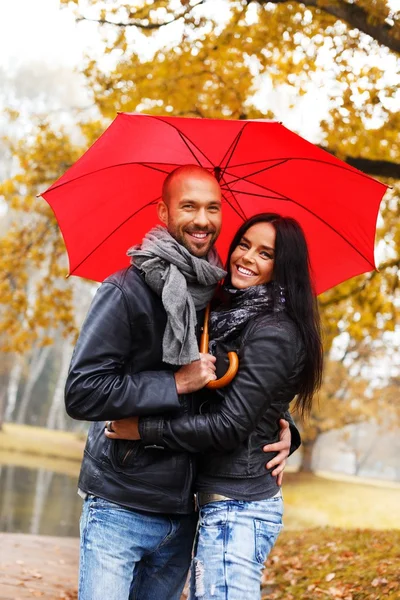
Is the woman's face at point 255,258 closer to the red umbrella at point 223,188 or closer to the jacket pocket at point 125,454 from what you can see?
the red umbrella at point 223,188

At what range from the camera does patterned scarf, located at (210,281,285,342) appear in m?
3.33

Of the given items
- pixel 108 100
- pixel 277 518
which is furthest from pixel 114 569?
pixel 108 100

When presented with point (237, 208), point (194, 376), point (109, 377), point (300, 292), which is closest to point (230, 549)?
point (194, 376)

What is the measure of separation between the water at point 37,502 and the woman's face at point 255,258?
10804 millimetres

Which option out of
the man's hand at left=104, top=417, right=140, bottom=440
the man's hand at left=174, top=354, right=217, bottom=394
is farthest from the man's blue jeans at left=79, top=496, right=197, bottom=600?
the man's hand at left=174, top=354, right=217, bottom=394

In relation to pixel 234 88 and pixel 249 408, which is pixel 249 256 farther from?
pixel 234 88

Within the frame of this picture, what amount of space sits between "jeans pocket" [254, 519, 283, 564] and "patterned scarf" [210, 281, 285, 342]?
82 cm

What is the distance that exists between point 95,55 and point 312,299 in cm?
735

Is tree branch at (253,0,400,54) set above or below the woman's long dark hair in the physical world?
above

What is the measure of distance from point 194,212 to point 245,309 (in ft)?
1.67

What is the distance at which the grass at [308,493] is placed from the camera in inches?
782

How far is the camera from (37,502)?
661 inches

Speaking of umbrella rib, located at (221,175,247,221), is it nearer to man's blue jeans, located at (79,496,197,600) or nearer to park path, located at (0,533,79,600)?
man's blue jeans, located at (79,496,197,600)

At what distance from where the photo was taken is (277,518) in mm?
3266
